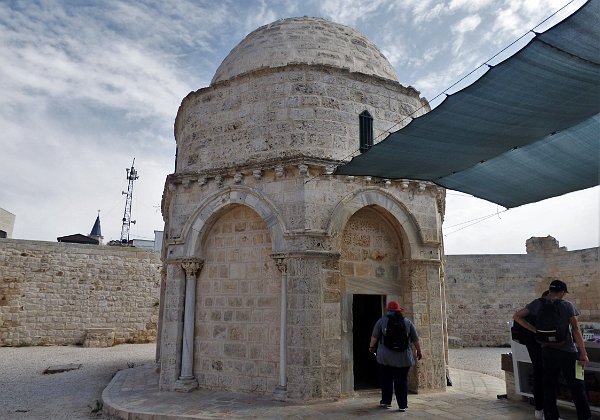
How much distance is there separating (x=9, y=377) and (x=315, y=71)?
30.3 ft

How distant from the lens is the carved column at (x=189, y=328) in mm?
6953

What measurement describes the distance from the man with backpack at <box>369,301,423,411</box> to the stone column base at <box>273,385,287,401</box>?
54.4 inches

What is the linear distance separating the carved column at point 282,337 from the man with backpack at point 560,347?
337cm

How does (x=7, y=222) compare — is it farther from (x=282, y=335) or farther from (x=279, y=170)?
(x=282, y=335)

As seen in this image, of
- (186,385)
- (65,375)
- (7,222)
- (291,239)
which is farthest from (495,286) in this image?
(7,222)

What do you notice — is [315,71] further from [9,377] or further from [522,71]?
[9,377]

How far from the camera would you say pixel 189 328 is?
23.7ft

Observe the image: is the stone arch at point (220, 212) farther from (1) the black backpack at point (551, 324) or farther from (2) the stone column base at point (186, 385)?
(1) the black backpack at point (551, 324)

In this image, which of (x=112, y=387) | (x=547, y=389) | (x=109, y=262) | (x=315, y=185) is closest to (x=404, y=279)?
(x=315, y=185)

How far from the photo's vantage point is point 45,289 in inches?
632

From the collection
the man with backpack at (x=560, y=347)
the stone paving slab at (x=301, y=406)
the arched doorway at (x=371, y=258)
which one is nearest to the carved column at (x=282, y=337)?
the stone paving slab at (x=301, y=406)

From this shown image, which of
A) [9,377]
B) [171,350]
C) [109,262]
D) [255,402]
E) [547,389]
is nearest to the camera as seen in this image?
[547,389]

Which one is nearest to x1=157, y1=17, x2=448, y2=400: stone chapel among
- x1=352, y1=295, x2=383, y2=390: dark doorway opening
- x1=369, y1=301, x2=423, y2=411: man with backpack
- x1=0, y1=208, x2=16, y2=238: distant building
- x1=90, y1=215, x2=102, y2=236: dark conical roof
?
x1=352, y1=295, x2=383, y2=390: dark doorway opening

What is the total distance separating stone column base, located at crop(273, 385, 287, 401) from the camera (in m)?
6.16
